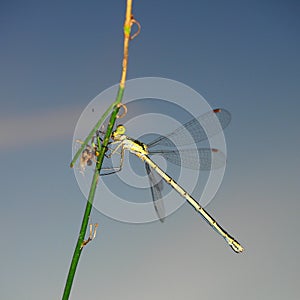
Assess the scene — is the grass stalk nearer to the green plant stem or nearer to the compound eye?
the green plant stem

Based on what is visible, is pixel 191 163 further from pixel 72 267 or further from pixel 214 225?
pixel 72 267

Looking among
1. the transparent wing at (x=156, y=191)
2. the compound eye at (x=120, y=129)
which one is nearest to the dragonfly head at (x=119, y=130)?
the compound eye at (x=120, y=129)

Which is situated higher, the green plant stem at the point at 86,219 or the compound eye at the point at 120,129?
the compound eye at the point at 120,129

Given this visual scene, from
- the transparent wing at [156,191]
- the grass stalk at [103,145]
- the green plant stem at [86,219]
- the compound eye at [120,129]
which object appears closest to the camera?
the grass stalk at [103,145]

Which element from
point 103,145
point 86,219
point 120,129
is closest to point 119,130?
point 120,129

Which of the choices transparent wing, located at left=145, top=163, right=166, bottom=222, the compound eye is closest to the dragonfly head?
the compound eye

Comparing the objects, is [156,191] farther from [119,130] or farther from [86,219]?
[86,219]

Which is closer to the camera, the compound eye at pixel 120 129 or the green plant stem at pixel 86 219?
the green plant stem at pixel 86 219

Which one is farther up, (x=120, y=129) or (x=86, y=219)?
(x=120, y=129)

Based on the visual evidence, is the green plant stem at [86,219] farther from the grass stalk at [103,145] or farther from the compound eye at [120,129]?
the compound eye at [120,129]
